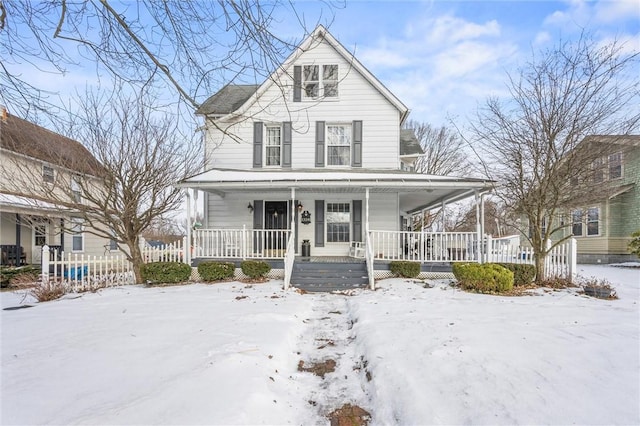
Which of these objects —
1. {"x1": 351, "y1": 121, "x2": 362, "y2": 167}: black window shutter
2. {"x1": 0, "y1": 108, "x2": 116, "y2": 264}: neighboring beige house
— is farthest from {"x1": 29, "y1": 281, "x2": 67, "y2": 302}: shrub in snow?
{"x1": 351, "y1": 121, "x2": 362, "y2": 167}: black window shutter

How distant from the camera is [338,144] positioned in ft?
39.5

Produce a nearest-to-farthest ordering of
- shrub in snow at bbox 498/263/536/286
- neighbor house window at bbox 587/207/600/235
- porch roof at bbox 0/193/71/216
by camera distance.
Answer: shrub in snow at bbox 498/263/536/286, porch roof at bbox 0/193/71/216, neighbor house window at bbox 587/207/600/235

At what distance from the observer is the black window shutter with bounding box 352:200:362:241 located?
37.8 ft

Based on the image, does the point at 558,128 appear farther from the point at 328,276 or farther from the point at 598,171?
the point at 328,276

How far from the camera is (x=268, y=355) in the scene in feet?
12.1

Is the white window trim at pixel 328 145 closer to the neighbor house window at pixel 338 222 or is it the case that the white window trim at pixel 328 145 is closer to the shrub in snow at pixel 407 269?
the neighbor house window at pixel 338 222

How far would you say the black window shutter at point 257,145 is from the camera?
39.3ft

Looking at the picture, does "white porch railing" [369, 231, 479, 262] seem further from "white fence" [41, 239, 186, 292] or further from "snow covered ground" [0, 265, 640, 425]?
"white fence" [41, 239, 186, 292]

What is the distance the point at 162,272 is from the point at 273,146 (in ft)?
19.8

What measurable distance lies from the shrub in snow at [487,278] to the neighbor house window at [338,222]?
4.74 meters

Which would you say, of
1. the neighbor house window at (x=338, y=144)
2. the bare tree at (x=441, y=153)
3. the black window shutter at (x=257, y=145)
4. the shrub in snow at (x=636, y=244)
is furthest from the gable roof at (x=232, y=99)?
the shrub in snow at (x=636, y=244)

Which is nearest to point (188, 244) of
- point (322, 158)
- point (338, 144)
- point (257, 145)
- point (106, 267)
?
point (106, 267)

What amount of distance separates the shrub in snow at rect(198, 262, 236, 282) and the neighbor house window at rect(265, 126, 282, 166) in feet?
15.0

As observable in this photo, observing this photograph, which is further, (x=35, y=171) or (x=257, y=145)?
(x=257, y=145)
